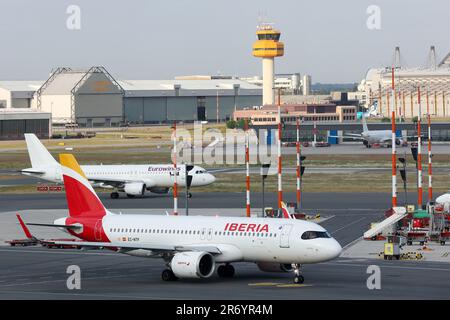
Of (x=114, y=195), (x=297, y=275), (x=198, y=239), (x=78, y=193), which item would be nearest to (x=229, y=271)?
(x=198, y=239)

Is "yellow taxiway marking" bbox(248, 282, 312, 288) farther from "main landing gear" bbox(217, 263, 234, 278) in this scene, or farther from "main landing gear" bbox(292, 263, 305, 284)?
"main landing gear" bbox(217, 263, 234, 278)

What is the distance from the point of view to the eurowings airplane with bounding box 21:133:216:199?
11400cm

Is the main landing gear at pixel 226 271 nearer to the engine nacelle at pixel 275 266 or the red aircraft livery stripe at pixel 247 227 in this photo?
the engine nacelle at pixel 275 266

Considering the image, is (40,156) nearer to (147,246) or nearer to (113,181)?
(113,181)

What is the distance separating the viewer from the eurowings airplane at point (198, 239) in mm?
57219

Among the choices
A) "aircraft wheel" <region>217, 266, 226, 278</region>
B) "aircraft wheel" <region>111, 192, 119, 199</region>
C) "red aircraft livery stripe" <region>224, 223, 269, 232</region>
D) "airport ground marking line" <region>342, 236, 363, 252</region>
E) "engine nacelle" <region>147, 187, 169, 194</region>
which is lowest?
"airport ground marking line" <region>342, 236, 363, 252</region>

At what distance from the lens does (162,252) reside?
59344 mm

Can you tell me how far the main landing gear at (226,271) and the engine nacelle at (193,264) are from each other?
8.36 feet

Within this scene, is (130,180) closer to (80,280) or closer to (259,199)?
(259,199)

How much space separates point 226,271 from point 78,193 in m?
10.6

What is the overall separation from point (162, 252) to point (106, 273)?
5439 millimetres

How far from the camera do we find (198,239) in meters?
60.1

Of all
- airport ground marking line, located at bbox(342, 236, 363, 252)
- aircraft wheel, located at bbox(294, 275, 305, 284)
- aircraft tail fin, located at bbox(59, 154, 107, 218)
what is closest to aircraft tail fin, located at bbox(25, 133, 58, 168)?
airport ground marking line, located at bbox(342, 236, 363, 252)
